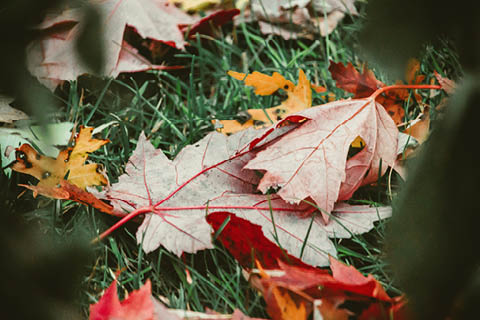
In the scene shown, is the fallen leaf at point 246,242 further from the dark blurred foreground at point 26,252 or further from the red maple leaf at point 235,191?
the dark blurred foreground at point 26,252

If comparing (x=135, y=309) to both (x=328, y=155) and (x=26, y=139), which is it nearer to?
(x=328, y=155)

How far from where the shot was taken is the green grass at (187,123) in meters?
0.95

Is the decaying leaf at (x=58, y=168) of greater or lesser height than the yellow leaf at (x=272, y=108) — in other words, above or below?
below

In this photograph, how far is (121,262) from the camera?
995mm

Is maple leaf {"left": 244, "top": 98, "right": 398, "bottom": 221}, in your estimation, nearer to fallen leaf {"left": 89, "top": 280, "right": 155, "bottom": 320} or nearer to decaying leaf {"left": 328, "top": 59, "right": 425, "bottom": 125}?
decaying leaf {"left": 328, "top": 59, "right": 425, "bottom": 125}

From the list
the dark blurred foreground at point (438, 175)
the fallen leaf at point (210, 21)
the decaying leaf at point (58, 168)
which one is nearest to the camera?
the dark blurred foreground at point (438, 175)

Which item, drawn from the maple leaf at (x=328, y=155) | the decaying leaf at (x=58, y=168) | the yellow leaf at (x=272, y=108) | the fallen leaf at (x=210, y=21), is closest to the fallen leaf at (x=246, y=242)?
the maple leaf at (x=328, y=155)

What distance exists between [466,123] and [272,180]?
66cm

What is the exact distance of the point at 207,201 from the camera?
100 cm

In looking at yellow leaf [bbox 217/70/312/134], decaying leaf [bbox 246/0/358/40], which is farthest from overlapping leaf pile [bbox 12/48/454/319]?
decaying leaf [bbox 246/0/358/40]

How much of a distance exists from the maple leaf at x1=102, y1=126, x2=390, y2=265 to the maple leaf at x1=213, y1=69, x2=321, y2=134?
0.23 metres

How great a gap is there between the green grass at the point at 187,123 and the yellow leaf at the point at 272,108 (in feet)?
0.21

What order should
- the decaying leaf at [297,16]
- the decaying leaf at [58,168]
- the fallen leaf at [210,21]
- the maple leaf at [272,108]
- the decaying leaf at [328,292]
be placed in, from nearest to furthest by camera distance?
1. the decaying leaf at [328,292]
2. the decaying leaf at [58,168]
3. the maple leaf at [272,108]
4. the fallen leaf at [210,21]
5. the decaying leaf at [297,16]

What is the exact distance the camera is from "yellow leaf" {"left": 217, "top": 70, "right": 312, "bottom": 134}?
1328mm
